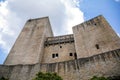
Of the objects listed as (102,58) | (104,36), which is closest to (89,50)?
(104,36)

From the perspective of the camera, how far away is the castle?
1244 cm

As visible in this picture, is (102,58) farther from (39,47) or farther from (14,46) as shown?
(14,46)

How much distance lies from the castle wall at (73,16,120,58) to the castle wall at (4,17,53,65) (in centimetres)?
443

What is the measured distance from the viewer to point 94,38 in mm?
18016

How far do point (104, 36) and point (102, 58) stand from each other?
5.41 metres

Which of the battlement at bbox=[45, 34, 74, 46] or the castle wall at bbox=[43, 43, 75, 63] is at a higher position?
the battlement at bbox=[45, 34, 74, 46]

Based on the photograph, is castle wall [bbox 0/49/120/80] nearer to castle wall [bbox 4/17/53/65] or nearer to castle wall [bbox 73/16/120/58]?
castle wall [bbox 4/17/53/65]

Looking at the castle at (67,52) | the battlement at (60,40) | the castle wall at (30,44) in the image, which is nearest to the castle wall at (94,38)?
the castle at (67,52)

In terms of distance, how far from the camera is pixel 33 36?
860 inches

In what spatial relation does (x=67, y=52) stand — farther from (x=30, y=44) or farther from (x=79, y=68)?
(x=79, y=68)

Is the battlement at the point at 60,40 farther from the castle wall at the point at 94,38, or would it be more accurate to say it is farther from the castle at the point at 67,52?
the castle wall at the point at 94,38

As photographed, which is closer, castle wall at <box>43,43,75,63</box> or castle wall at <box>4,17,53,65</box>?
castle wall at <box>4,17,53,65</box>

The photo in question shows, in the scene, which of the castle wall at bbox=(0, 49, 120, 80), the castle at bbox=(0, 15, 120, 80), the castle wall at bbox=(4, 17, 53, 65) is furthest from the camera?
the castle wall at bbox=(4, 17, 53, 65)

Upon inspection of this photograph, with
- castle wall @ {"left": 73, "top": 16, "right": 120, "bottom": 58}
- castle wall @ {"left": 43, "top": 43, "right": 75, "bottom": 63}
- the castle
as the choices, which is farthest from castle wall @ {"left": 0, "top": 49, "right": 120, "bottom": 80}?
castle wall @ {"left": 43, "top": 43, "right": 75, "bottom": 63}
